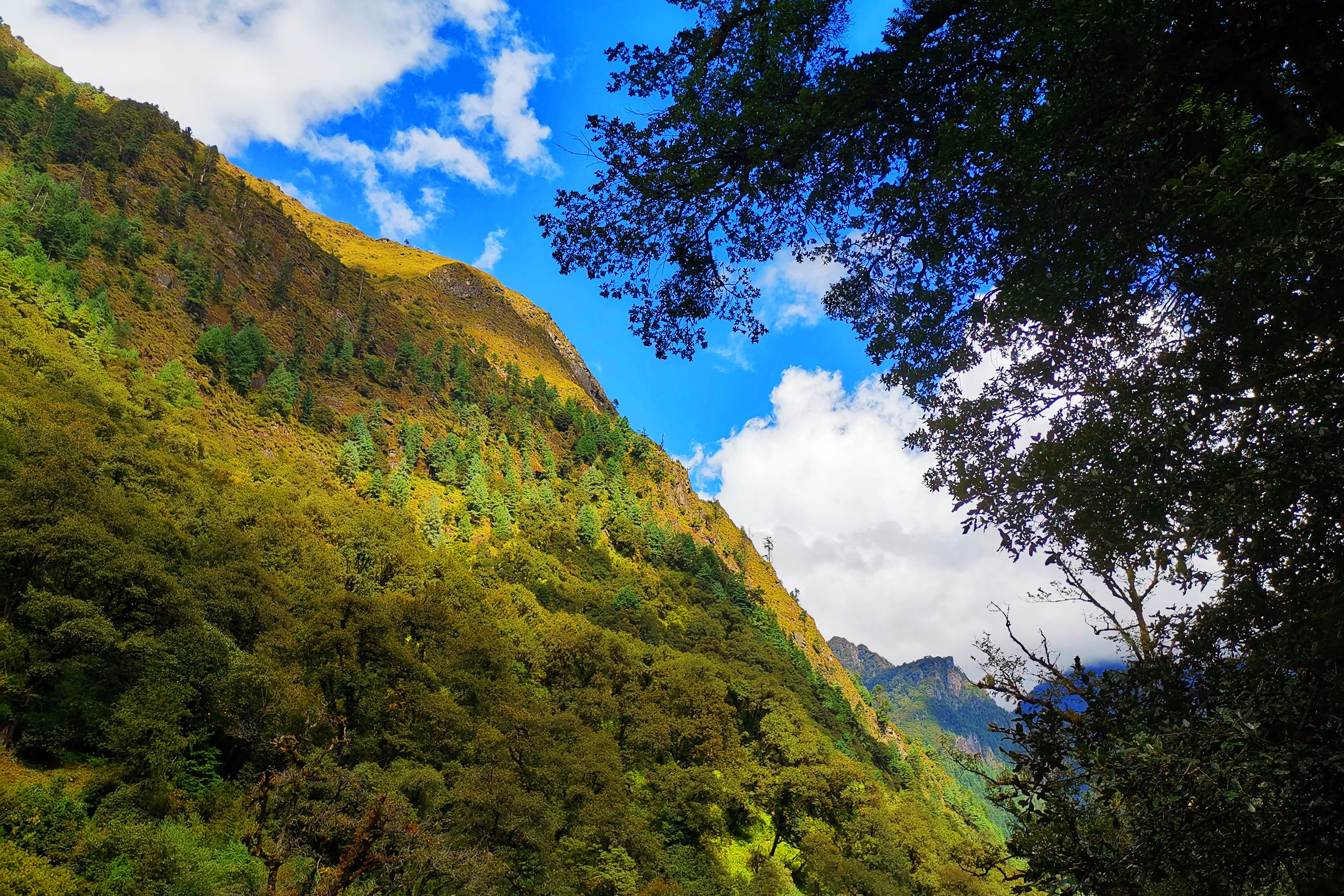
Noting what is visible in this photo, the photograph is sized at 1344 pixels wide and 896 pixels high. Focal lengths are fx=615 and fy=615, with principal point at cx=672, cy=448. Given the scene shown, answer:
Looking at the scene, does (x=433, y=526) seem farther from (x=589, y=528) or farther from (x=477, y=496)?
(x=589, y=528)

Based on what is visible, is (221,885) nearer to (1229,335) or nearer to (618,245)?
(618,245)

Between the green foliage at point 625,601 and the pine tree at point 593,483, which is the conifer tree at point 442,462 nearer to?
the pine tree at point 593,483

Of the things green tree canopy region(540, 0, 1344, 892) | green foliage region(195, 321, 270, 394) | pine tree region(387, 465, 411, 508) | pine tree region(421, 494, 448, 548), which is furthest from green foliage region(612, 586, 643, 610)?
green tree canopy region(540, 0, 1344, 892)

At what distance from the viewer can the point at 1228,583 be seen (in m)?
5.27

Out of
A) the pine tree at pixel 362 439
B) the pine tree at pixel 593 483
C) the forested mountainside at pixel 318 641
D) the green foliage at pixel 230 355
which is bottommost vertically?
the forested mountainside at pixel 318 641

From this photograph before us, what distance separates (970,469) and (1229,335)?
83.8 inches

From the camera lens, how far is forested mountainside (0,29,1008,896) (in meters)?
21.5

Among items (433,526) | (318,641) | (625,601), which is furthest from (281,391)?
(318,641)

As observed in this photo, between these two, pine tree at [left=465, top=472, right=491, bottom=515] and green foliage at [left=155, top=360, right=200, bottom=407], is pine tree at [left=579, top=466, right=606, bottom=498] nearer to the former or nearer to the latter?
pine tree at [left=465, top=472, right=491, bottom=515]

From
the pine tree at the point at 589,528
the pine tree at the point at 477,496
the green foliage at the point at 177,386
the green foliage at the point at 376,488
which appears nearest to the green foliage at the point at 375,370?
the pine tree at the point at 477,496

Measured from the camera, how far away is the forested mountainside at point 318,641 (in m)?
21.5

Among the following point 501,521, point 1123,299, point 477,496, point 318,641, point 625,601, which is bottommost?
point 318,641

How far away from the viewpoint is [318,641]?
3058 centimetres

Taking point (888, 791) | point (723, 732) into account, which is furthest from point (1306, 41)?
point (888, 791)
